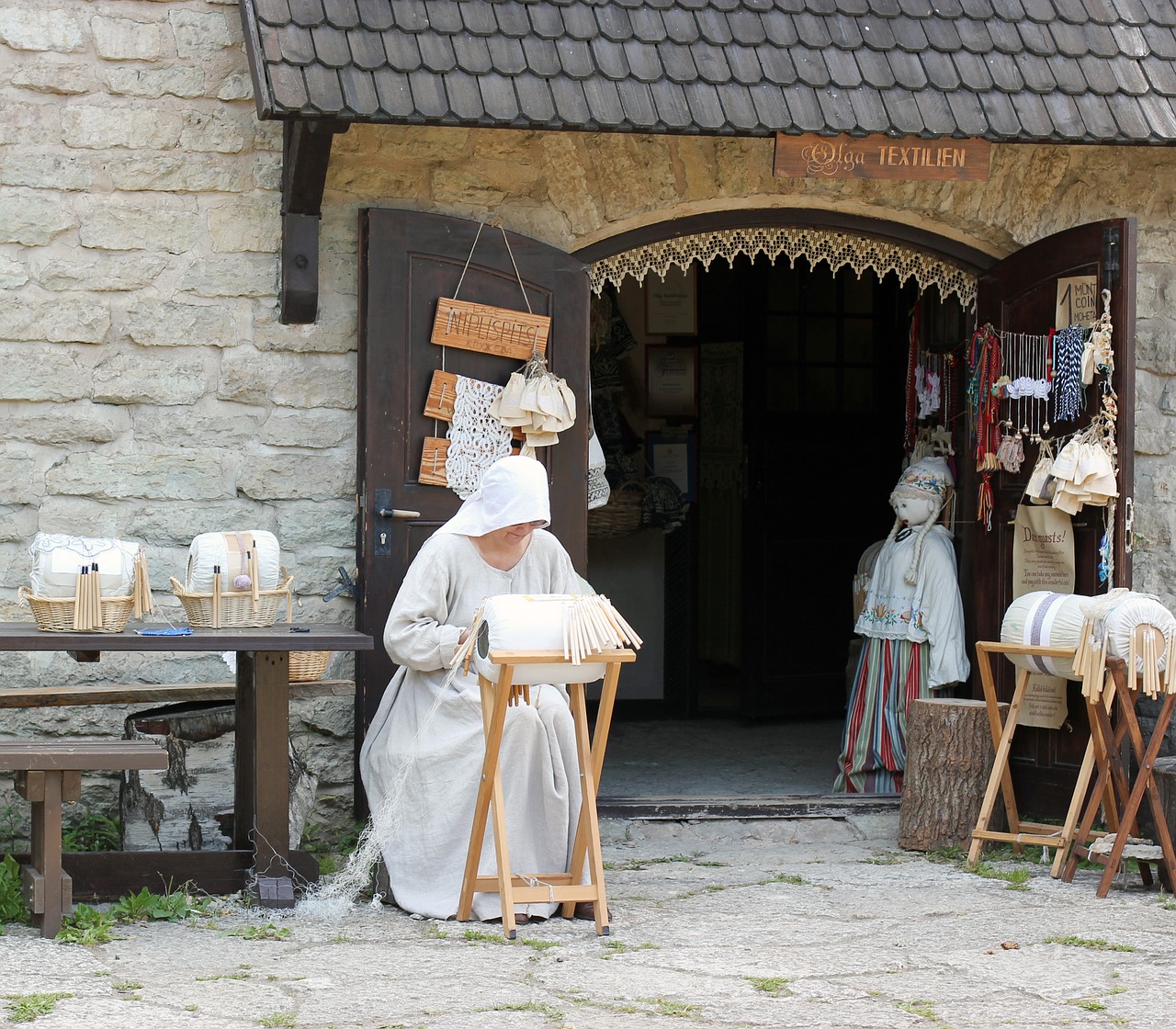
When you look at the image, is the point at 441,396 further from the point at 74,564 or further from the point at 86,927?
the point at 86,927

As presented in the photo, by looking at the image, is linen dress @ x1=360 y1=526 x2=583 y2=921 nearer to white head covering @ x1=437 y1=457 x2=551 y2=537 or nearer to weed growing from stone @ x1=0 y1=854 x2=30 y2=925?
white head covering @ x1=437 y1=457 x2=551 y2=537

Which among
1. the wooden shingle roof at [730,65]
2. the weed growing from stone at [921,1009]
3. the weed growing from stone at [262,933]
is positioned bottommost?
the weed growing from stone at [921,1009]

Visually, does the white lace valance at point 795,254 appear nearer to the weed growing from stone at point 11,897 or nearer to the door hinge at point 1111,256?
the door hinge at point 1111,256

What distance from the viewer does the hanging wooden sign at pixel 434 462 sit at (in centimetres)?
603

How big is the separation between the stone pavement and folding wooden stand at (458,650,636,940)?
110 mm

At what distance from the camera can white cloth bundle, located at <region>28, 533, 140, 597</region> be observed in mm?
4828

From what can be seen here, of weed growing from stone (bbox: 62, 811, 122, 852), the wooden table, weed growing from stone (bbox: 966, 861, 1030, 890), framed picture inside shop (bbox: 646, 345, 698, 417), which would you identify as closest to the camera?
the wooden table

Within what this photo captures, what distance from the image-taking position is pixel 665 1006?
13.3 ft

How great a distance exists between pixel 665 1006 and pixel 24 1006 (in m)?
1.54

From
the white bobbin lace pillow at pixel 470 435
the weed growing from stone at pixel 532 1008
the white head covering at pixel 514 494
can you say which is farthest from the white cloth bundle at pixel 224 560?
the weed growing from stone at pixel 532 1008

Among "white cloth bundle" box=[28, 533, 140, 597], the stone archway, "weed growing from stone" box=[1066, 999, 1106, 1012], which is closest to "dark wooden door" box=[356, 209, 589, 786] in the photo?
the stone archway

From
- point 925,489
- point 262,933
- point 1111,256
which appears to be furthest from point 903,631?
point 262,933

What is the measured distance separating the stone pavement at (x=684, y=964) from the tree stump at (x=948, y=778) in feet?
1.50

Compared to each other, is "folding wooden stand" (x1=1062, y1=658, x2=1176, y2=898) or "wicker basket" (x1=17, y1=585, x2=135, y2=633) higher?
"wicker basket" (x1=17, y1=585, x2=135, y2=633)
